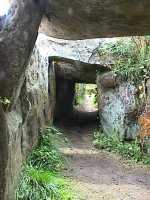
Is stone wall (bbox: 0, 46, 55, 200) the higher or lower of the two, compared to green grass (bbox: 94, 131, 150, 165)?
higher

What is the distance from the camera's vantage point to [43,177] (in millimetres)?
6781

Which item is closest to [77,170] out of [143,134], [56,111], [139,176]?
[139,176]

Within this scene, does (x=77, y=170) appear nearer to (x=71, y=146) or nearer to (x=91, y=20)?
(x=71, y=146)

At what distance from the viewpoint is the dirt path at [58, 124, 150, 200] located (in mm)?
7363

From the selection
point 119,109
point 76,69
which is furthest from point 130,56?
point 76,69

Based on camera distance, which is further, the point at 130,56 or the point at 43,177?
the point at 130,56

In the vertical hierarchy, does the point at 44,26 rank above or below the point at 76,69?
above

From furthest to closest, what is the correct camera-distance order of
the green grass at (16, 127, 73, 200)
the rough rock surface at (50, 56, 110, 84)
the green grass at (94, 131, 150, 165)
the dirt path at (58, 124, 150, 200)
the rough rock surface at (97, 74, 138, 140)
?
the rough rock surface at (50, 56, 110, 84) < the rough rock surface at (97, 74, 138, 140) < the green grass at (94, 131, 150, 165) < the dirt path at (58, 124, 150, 200) < the green grass at (16, 127, 73, 200)

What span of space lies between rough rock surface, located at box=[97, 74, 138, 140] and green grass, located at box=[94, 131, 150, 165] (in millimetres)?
196

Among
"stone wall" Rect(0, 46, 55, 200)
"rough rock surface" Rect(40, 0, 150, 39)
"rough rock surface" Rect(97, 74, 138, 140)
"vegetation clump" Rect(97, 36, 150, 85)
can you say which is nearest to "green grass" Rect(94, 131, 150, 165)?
"rough rock surface" Rect(97, 74, 138, 140)

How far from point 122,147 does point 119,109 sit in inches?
52.4

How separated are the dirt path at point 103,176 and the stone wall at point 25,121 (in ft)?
3.69

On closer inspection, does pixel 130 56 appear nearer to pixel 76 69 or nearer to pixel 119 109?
pixel 119 109

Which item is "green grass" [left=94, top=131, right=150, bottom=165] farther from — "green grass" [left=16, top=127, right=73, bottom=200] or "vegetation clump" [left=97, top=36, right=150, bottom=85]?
"green grass" [left=16, top=127, right=73, bottom=200]
